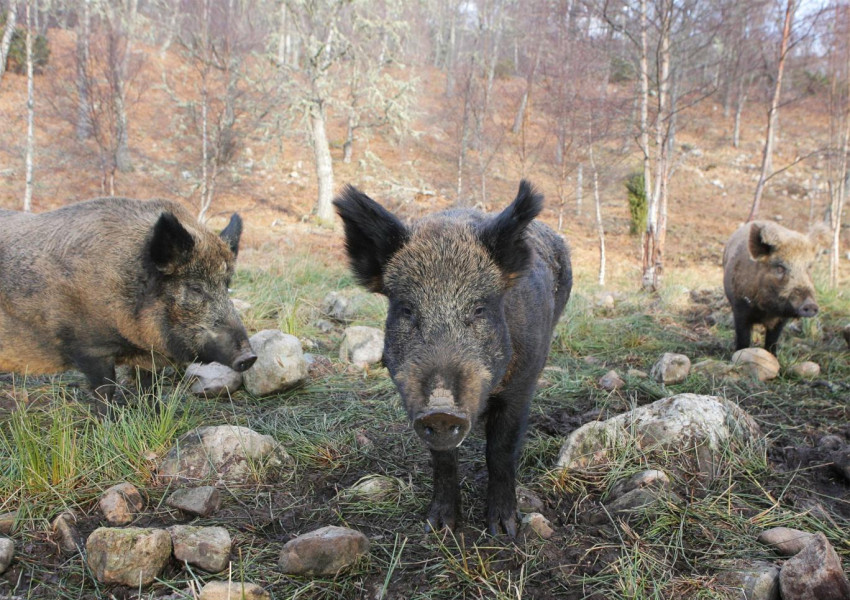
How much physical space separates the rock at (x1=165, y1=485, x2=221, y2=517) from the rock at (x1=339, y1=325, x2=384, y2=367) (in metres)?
2.81

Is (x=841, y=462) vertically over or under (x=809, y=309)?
under

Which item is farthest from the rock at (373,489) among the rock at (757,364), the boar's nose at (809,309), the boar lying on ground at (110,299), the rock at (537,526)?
the boar's nose at (809,309)

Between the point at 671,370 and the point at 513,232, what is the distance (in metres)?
3.15

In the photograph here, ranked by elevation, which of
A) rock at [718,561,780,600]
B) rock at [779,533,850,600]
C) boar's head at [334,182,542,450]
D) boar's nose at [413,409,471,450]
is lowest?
rock at [718,561,780,600]

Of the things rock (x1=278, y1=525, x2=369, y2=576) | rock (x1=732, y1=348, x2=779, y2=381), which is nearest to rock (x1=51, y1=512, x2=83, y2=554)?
rock (x1=278, y1=525, x2=369, y2=576)

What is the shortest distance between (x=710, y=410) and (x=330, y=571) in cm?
255

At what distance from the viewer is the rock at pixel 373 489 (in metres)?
3.29

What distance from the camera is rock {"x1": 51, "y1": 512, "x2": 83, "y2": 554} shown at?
2.73m

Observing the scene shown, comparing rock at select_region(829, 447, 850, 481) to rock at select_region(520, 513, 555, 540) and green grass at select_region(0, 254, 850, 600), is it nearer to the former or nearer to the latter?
green grass at select_region(0, 254, 850, 600)

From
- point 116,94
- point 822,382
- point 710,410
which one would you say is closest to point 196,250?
point 710,410

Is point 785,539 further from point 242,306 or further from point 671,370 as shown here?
point 242,306

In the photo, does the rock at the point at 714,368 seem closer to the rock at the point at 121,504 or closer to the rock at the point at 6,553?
the rock at the point at 121,504

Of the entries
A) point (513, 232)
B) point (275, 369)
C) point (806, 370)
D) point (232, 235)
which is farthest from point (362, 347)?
point (806, 370)

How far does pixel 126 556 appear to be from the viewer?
2463 millimetres
